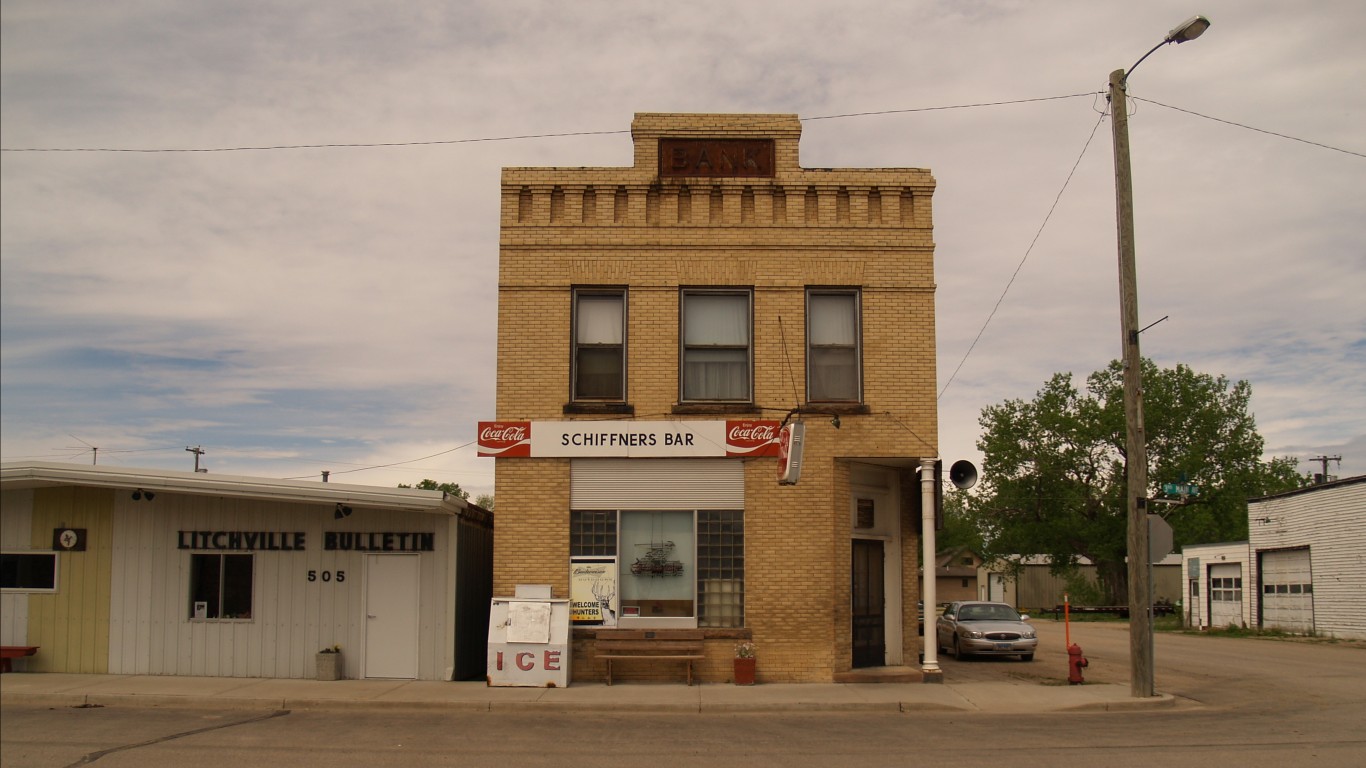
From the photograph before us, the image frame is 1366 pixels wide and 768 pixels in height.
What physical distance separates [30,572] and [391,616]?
5897 mm

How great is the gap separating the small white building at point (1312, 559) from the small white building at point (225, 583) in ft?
83.5

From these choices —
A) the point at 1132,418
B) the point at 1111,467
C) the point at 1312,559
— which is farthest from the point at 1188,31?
the point at 1111,467

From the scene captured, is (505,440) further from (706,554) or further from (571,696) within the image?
(571,696)

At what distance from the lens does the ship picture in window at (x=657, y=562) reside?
18.5 meters

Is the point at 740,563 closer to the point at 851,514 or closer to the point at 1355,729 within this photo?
the point at 851,514

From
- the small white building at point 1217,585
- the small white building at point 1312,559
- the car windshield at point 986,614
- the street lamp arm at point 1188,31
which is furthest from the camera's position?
the small white building at point 1217,585

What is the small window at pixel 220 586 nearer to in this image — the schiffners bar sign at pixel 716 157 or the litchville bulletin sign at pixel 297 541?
the litchville bulletin sign at pixel 297 541

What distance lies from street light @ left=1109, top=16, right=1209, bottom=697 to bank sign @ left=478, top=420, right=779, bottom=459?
544 cm

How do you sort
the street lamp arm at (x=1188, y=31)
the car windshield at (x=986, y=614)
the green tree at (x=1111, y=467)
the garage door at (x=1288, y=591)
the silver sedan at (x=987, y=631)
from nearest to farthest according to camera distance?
the street lamp arm at (x=1188, y=31) → the silver sedan at (x=987, y=631) → the car windshield at (x=986, y=614) → the garage door at (x=1288, y=591) → the green tree at (x=1111, y=467)

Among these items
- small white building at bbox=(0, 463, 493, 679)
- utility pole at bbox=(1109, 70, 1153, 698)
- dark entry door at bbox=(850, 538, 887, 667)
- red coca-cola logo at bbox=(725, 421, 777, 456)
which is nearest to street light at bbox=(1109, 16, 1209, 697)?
utility pole at bbox=(1109, 70, 1153, 698)

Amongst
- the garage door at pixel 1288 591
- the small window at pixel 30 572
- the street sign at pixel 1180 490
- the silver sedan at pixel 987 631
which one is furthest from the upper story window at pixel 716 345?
the garage door at pixel 1288 591

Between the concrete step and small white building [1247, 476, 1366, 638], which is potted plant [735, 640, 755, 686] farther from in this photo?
small white building [1247, 476, 1366, 638]

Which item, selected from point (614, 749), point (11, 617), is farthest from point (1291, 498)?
point (11, 617)

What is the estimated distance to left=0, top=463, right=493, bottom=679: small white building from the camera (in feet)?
60.2
